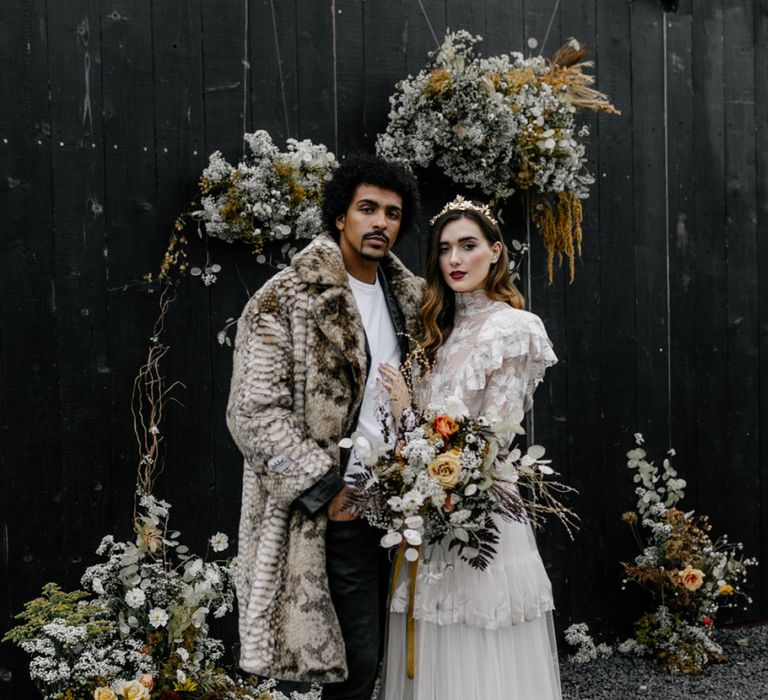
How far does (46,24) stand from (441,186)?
1816 millimetres

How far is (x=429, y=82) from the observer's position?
4.05 metres

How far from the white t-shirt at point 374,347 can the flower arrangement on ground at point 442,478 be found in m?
0.17

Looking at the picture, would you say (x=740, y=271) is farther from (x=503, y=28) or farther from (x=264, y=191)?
(x=264, y=191)

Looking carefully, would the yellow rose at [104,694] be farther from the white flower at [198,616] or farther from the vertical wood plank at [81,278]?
the vertical wood plank at [81,278]

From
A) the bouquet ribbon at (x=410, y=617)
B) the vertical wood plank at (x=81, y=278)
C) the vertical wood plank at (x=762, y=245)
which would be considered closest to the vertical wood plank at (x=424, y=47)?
the vertical wood plank at (x=81, y=278)

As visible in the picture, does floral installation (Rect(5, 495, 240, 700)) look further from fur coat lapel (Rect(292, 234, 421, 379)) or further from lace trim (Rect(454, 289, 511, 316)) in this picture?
lace trim (Rect(454, 289, 511, 316))

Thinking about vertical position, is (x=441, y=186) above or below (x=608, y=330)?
above

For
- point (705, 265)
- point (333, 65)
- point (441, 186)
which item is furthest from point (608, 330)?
point (333, 65)

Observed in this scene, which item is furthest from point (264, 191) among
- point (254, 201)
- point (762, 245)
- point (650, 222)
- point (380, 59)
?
point (762, 245)

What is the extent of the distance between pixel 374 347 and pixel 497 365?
0.43m

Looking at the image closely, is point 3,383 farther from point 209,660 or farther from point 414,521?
point 414,521

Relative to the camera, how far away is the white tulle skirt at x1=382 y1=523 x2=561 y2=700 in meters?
2.83

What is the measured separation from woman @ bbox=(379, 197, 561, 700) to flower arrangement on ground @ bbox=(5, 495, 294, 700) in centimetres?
83

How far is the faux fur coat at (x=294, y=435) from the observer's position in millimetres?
2738
